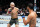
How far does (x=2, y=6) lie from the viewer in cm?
1025

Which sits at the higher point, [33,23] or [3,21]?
[33,23]

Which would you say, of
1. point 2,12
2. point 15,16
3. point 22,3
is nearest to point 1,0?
point 2,12

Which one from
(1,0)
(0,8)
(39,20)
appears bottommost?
(39,20)

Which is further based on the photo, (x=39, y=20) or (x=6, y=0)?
(x=6, y=0)

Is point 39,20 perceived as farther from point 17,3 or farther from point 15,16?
point 15,16

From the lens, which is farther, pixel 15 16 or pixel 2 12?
pixel 2 12

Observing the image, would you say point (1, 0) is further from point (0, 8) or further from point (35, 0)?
A: point (35, 0)

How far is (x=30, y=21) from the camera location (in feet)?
10.4

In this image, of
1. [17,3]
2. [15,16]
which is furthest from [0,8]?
[15,16]

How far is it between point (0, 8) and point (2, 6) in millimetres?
371

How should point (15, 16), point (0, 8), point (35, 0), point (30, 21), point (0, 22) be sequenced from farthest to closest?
point (0, 8) → point (35, 0) → point (0, 22) → point (15, 16) → point (30, 21)

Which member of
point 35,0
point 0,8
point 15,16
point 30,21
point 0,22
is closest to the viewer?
point 30,21

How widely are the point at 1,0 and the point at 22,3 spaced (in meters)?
1.74

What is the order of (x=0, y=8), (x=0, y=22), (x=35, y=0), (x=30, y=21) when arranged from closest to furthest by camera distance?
(x=30, y=21) < (x=0, y=22) < (x=35, y=0) < (x=0, y=8)
